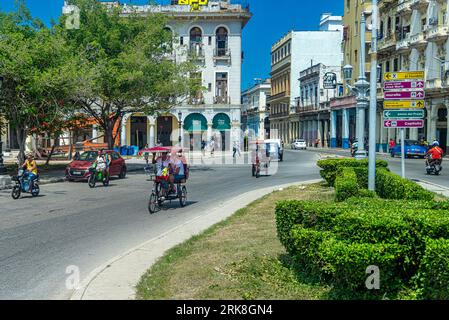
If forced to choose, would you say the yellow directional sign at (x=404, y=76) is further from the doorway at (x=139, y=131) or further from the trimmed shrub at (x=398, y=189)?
the doorway at (x=139, y=131)

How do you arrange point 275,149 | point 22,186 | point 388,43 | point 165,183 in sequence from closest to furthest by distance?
point 165,183
point 22,186
point 275,149
point 388,43

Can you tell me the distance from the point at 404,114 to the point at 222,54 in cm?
3944

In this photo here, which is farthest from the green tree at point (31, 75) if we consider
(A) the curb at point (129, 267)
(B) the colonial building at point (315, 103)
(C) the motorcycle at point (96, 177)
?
(B) the colonial building at point (315, 103)

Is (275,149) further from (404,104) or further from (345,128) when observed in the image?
(345,128)

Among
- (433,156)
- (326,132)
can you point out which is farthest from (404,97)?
(326,132)

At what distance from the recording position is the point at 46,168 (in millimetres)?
29672

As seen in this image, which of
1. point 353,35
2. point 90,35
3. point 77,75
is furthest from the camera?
point 353,35

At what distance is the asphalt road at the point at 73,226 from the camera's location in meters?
7.29

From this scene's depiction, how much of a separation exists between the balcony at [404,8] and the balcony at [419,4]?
0.46m

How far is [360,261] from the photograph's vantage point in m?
5.28

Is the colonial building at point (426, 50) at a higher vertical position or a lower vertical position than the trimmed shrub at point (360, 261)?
higher

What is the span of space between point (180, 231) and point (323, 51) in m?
76.3
